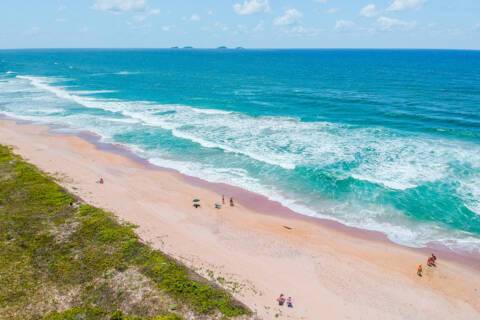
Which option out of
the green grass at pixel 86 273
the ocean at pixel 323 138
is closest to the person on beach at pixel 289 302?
the green grass at pixel 86 273

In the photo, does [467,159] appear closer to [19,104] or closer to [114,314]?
[114,314]

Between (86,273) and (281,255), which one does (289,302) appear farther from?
(86,273)

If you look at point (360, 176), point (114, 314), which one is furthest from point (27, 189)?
point (360, 176)

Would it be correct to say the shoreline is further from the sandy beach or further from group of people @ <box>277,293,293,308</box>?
group of people @ <box>277,293,293,308</box>

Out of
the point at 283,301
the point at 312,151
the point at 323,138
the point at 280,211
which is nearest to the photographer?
the point at 283,301

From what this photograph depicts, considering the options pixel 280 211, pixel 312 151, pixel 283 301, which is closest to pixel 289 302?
pixel 283 301

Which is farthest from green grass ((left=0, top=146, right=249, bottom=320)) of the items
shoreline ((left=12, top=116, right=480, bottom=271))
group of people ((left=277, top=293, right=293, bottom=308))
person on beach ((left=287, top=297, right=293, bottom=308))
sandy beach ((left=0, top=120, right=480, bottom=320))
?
shoreline ((left=12, top=116, right=480, bottom=271))

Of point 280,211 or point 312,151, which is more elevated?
point 312,151
